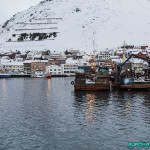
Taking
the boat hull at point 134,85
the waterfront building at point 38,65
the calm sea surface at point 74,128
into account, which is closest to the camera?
the calm sea surface at point 74,128

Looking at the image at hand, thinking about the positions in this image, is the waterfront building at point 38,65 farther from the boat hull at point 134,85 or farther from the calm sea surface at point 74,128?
the calm sea surface at point 74,128

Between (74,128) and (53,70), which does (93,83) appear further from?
(53,70)

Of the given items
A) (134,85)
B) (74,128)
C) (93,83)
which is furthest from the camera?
(134,85)

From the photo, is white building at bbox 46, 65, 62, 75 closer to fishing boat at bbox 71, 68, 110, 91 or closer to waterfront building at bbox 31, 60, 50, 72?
waterfront building at bbox 31, 60, 50, 72

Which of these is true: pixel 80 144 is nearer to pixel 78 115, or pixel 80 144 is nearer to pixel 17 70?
pixel 78 115

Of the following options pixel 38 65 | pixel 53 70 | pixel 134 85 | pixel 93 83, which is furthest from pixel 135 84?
pixel 38 65

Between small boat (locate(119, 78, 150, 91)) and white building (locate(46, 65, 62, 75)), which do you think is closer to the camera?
small boat (locate(119, 78, 150, 91))

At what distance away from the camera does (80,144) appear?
65.9 ft

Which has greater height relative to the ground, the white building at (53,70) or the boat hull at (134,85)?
the white building at (53,70)

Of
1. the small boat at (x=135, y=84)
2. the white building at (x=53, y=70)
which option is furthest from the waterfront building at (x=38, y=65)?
the small boat at (x=135, y=84)

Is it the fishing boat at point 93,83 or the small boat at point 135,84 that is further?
the small boat at point 135,84

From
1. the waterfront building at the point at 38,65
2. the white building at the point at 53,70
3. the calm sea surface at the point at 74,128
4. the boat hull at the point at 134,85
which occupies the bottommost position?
the calm sea surface at the point at 74,128

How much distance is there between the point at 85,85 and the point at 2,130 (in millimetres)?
34813

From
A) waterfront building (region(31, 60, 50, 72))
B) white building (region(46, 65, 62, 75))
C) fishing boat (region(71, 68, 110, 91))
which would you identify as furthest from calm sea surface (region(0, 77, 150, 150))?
waterfront building (region(31, 60, 50, 72))
